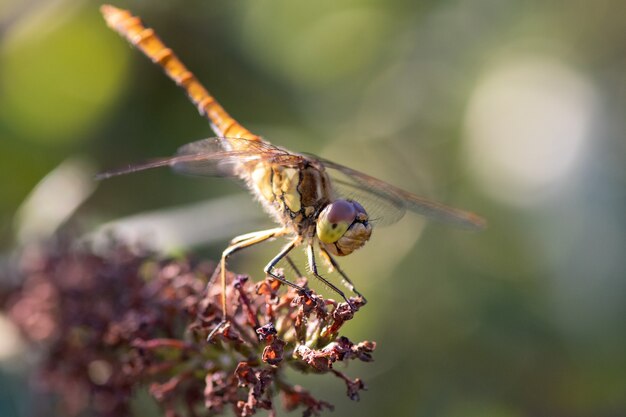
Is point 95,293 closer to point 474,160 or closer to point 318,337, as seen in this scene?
point 318,337

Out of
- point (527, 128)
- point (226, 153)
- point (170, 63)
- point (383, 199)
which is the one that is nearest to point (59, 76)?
point (170, 63)

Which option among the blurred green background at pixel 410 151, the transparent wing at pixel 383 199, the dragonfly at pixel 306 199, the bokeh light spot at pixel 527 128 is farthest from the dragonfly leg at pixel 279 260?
the bokeh light spot at pixel 527 128

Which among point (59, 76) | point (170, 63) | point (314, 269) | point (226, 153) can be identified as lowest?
point (314, 269)

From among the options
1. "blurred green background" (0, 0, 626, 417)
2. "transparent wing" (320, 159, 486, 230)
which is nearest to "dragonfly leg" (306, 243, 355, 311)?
"transparent wing" (320, 159, 486, 230)

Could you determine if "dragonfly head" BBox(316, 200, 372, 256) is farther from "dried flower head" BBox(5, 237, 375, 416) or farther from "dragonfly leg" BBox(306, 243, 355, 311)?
"dried flower head" BBox(5, 237, 375, 416)

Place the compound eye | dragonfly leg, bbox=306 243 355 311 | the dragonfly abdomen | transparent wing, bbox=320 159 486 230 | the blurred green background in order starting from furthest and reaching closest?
the blurred green background < the dragonfly abdomen < transparent wing, bbox=320 159 486 230 < the compound eye < dragonfly leg, bbox=306 243 355 311

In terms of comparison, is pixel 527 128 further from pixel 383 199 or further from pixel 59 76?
pixel 59 76

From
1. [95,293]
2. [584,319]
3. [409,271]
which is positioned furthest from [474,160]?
[95,293]
